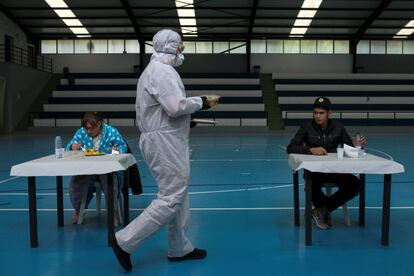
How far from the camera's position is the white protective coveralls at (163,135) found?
3.60m

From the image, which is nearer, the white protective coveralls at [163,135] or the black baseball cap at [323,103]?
the white protective coveralls at [163,135]

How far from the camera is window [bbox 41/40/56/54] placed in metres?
31.9

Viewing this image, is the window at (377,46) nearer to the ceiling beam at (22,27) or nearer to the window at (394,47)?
the window at (394,47)

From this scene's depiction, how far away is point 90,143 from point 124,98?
23472mm

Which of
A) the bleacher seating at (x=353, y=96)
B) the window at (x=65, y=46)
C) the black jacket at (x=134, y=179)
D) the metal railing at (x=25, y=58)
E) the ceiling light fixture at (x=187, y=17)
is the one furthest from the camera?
the window at (x=65, y=46)

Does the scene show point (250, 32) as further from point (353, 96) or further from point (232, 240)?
point (232, 240)

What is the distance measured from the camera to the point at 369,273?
3.69 meters

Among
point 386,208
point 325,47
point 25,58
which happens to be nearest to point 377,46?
point 325,47

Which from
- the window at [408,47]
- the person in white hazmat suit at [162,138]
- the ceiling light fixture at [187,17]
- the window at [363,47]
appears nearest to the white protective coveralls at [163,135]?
the person in white hazmat suit at [162,138]

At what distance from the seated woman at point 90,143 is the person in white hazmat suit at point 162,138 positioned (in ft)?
4.84

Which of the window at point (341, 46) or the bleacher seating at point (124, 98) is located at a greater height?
the window at point (341, 46)

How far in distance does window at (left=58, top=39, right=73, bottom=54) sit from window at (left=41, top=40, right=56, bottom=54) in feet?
1.36

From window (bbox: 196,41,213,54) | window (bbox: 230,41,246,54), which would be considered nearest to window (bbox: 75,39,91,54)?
window (bbox: 196,41,213,54)

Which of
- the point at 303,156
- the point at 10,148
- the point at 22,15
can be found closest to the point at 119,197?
the point at 303,156
